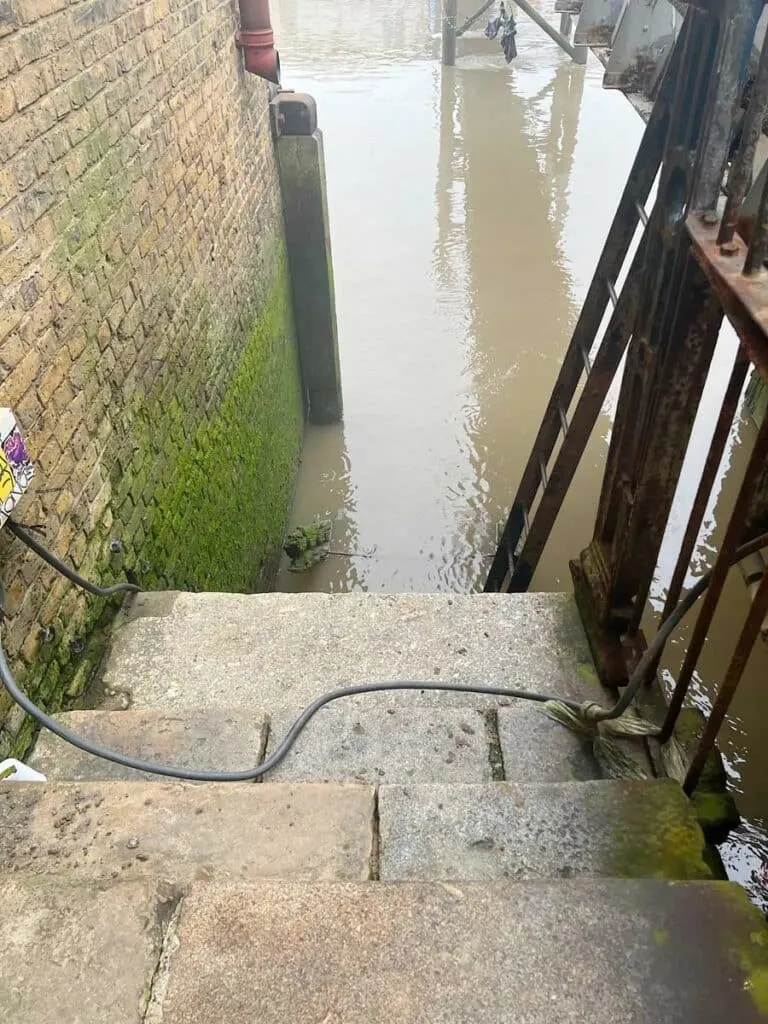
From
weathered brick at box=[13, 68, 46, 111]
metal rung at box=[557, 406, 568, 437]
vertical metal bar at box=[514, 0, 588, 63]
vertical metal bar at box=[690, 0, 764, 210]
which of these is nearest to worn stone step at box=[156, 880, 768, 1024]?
vertical metal bar at box=[690, 0, 764, 210]

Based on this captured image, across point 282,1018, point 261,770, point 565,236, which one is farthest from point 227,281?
point 565,236

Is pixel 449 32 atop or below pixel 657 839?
below

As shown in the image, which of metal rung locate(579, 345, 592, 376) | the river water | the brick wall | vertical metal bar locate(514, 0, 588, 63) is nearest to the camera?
the brick wall

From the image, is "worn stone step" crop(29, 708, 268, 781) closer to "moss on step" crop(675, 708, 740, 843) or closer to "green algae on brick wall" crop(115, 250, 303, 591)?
"green algae on brick wall" crop(115, 250, 303, 591)

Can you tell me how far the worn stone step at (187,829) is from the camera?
1822mm

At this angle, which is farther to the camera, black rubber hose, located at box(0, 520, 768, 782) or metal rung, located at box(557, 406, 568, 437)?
metal rung, located at box(557, 406, 568, 437)

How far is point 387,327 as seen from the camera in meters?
8.20

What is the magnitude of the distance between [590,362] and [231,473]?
203 cm

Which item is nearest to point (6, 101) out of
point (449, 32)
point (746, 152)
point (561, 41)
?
point (746, 152)

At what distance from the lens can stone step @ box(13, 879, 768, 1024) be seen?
51.5 inches

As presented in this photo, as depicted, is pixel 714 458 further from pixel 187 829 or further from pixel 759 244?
pixel 187 829

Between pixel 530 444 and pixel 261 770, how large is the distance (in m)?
4.74

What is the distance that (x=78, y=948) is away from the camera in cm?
143

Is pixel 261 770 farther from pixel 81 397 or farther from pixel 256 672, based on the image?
pixel 81 397
